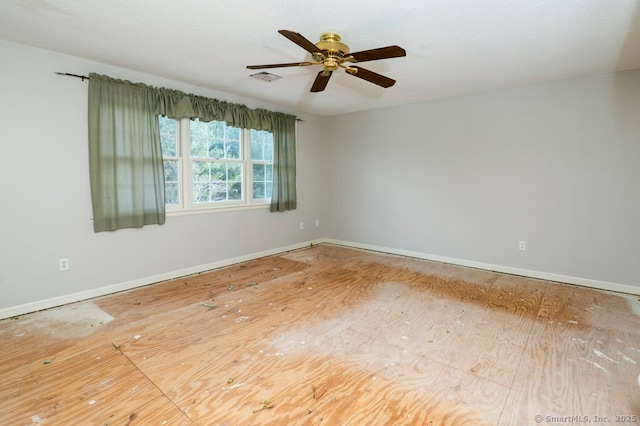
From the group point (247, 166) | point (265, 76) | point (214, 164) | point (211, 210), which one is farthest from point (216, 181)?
point (265, 76)

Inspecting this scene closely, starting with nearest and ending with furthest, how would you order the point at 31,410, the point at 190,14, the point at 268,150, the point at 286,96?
the point at 31,410 → the point at 190,14 → the point at 286,96 → the point at 268,150

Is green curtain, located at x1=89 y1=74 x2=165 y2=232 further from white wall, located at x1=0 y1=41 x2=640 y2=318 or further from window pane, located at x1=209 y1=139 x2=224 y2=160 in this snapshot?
window pane, located at x1=209 y1=139 x2=224 y2=160

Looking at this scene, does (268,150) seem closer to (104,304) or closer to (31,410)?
(104,304)

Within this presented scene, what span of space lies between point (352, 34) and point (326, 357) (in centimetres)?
256

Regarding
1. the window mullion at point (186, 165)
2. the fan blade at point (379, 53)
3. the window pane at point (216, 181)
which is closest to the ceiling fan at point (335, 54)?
the fan blade at point (379, 53)

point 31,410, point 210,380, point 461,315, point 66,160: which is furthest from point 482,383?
→ point 66,160

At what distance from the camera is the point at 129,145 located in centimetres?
358

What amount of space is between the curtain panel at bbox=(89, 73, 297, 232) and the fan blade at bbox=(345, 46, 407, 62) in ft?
8.19

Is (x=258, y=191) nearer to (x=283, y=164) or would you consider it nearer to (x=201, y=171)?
(x=283, y=164)

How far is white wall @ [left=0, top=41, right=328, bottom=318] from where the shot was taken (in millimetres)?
2918

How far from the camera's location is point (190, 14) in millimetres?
2385

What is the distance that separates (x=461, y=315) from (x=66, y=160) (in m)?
4.19

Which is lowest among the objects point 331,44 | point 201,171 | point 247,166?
point 201,171

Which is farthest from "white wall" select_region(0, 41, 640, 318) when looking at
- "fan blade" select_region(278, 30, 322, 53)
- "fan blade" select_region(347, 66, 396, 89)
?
"fan blade" select_region(278, 30, 322, 53)
